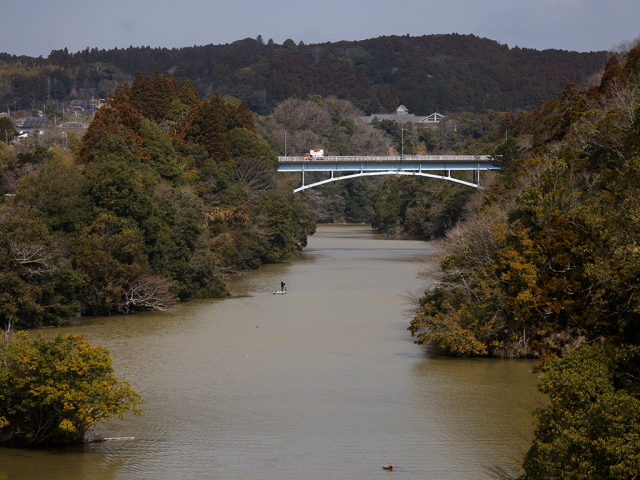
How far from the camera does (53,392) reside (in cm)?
1469

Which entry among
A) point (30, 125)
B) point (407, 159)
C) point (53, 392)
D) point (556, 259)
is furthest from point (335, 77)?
point (556, 259)

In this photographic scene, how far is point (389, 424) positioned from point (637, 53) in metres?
24.3

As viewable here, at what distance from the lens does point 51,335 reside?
27359 mm

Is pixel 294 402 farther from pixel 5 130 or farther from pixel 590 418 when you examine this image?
pixel 5 130

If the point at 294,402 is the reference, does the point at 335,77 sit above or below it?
above

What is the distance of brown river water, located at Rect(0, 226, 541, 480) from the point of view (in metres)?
15.1

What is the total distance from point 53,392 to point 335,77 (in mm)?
167126

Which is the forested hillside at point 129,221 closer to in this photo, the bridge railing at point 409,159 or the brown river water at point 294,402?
the brown river water at point 294,402

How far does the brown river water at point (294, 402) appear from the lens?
49.5ft

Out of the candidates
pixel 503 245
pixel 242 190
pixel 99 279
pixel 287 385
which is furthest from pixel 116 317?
pixel 242 190

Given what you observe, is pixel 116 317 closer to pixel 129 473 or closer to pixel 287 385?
pixel 287 385

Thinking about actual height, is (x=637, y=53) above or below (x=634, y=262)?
above

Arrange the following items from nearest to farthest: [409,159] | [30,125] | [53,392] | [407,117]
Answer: [53,392] < [409,159] < [30,125] < [407,117]

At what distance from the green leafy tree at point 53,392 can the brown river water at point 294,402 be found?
17.3 inches
